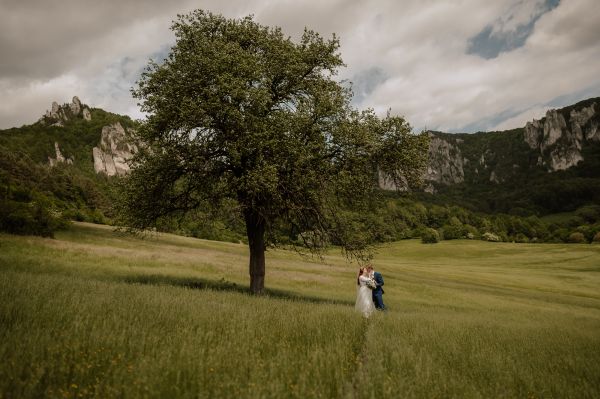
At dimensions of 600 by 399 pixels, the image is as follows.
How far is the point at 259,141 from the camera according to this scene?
57.0ft

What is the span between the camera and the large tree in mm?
17906

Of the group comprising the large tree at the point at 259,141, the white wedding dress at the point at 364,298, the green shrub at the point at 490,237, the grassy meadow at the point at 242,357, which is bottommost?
the green shrub at the point at 490,237

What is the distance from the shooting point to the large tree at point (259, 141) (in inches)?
705

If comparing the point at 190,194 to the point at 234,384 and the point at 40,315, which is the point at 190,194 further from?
the point at 234,384

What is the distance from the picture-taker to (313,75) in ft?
70.5

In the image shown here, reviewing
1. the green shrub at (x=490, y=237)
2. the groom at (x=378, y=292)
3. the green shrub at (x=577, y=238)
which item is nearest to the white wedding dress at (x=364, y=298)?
the groom at (x=378, y=292)

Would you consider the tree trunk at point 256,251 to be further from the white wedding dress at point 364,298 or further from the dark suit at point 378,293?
the dark suit at point 378,293

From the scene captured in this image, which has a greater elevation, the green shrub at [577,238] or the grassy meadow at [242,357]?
the grassy meadow at [242,357]

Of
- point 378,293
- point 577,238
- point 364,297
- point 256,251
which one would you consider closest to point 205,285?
point 256,251

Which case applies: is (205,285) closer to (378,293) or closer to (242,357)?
(378,293)

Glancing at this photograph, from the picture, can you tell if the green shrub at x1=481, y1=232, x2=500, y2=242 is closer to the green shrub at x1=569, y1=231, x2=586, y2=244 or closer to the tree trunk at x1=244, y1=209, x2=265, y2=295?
the green shrub at x1=569, y1=231, x2=586, y2=244

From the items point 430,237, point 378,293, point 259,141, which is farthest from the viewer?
point 430,237

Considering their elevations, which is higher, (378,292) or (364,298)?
(364,298)

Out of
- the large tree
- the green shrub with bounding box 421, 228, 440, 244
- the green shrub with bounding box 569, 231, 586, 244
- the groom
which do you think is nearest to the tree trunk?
the large tree
